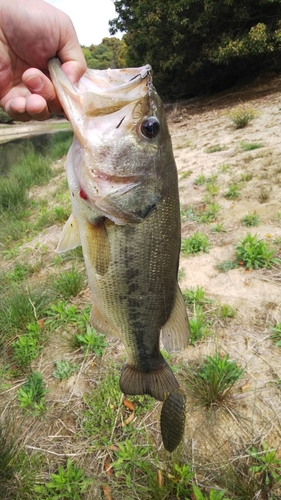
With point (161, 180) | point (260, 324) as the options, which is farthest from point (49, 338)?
point (161, 180)

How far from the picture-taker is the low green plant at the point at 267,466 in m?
1.91

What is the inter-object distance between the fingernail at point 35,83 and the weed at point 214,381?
2.11 meters

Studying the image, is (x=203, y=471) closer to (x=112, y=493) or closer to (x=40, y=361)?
(x=112, y=493)

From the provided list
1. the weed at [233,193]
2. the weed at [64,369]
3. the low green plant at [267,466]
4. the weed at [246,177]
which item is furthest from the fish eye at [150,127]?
the weed at [246,177]

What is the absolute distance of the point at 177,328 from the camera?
5.67 feet

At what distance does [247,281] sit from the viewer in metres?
3.35

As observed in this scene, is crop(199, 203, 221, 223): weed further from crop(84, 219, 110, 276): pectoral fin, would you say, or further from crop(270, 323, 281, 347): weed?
crop(84, 219, 110, 276): pectoral fin

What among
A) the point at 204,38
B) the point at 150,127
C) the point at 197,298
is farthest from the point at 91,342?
the point at 204,38

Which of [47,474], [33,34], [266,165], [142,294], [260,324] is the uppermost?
[33,34]

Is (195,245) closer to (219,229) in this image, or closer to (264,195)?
(219,229)

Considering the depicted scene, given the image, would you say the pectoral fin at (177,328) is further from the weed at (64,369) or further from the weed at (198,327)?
the weed at (64,369)

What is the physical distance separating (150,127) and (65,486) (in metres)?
2.23

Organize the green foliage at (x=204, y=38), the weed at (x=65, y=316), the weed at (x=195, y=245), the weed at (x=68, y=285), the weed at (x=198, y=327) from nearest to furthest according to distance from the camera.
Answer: the weed at (x=198, y=327)
the weed at (x=65, y=316)
the weed at (x=68, y=285)
the weed at (x=195, y=245)
the green foliage at (x=204, y=38)

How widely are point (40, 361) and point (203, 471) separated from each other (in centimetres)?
177
